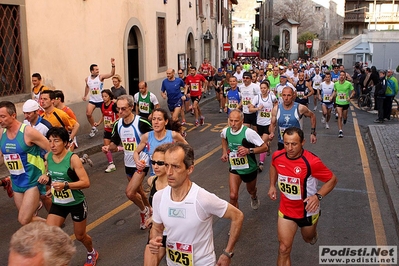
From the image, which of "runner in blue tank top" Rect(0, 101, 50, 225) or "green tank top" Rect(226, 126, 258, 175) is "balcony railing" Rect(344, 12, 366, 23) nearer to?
"green tank top" Rect(226, 126, 258, 175)

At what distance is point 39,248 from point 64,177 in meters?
3.17

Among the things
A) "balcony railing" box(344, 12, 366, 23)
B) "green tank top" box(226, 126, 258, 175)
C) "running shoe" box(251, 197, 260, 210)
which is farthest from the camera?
"balcony railing" box(344, 12, 366, 23)

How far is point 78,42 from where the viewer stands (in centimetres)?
1373

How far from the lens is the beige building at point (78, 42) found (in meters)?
11.3

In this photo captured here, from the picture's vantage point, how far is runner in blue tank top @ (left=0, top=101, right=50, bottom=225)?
19.4 ft

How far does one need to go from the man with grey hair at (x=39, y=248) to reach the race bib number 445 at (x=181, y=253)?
1510 millimetres

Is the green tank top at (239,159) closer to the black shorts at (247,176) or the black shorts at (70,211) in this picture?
the black shorts at (247,176)

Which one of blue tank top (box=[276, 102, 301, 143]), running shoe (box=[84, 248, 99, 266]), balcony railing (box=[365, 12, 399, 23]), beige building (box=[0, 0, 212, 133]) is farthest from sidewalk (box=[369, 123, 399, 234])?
balcony railing (box=[365, 12, 399, 23])

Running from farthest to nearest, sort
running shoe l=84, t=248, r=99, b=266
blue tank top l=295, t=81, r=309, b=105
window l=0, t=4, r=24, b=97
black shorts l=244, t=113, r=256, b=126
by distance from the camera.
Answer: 1. blue tank top l=295, t=81, r=309, b=105
2. black shorts l=244, t=113, r=256, b=126
3. window l=0, t=4, r=24, b=97
4. running shoe l=84, t=248, r=99, b=266

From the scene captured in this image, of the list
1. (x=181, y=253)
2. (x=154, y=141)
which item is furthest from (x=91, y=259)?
(x=181, y=253)

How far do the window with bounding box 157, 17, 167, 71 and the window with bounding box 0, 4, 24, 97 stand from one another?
9354 millimetres

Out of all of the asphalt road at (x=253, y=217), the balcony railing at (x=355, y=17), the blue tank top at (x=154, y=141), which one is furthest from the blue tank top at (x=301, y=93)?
the balcony railing at (x=355, y=17)

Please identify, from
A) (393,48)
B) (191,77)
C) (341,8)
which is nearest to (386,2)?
(341,8)

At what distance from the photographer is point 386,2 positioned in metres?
63.9
